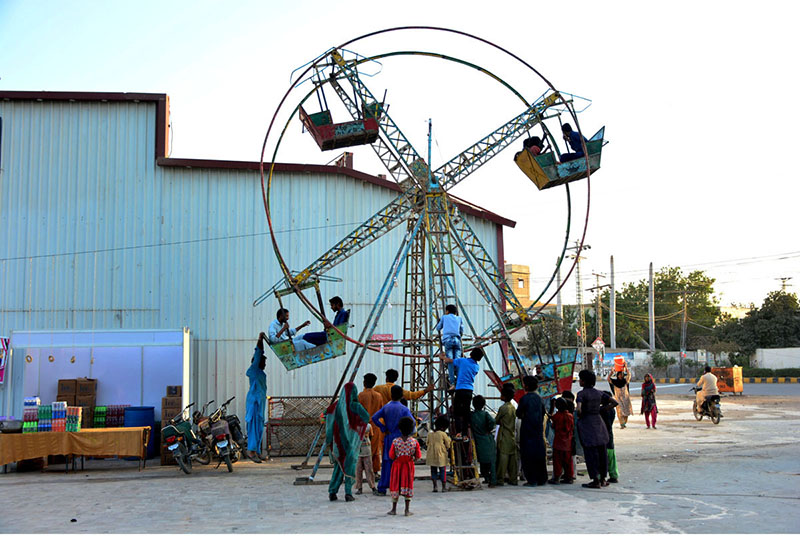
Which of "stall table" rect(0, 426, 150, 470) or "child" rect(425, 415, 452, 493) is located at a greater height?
"child" rect(425, 415, 452, 493)

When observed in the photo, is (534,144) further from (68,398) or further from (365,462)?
(68,398)

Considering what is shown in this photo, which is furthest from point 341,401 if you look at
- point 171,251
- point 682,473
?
point 171,251

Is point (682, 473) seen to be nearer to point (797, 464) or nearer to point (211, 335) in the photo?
point (797, 464)

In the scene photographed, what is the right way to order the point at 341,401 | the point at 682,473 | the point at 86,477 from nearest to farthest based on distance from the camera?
the point at 341,401 → the point at 682,473 → the point at 86,477

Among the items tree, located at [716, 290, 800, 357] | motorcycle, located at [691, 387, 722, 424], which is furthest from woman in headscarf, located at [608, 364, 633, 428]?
tree, located at [716, 290, 800, 357]

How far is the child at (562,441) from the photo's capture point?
12289 millimetres

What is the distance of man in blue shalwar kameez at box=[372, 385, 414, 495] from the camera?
11.4 m

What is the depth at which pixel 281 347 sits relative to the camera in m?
14.9

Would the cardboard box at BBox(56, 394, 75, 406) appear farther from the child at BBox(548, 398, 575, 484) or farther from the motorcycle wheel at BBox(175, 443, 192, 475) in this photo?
the child at BBox(548, 398, 575, 484)

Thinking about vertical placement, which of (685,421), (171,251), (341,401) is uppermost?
(171,251)

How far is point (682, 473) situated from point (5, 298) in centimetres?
1609

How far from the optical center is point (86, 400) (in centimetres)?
1689

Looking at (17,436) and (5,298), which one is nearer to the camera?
(17,436)

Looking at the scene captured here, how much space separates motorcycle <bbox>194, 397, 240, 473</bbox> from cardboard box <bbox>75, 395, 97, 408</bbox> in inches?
108
